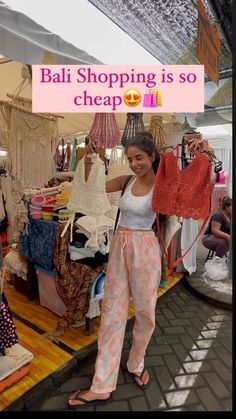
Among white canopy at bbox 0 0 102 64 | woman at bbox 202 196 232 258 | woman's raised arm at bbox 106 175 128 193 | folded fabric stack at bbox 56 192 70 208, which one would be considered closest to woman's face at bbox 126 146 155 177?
woman's raised arm at bbox 106 175 128 193

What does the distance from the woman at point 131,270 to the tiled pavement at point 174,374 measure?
143 millimetres

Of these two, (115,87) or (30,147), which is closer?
(115,87)

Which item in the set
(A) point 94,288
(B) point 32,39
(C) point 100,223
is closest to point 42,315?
(A) point 94,288

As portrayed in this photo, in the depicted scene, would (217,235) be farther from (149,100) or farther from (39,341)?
(149,100)

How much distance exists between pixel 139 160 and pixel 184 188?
1.01 ft

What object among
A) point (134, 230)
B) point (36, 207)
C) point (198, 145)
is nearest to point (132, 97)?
point (198, 145)

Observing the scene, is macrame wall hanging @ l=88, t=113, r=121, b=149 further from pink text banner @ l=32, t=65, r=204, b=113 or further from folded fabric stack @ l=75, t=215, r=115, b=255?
pink text banner @ l=32, t=65, r=204, b=113

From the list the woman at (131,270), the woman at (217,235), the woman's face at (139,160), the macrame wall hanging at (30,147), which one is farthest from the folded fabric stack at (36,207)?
the woman at (217,235)

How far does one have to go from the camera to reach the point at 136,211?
1466 millimetres

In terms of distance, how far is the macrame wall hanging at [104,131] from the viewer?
191 centimetres

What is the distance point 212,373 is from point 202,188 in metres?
1.33

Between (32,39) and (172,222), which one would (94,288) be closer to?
(172,222)

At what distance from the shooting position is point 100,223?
6.38 feet

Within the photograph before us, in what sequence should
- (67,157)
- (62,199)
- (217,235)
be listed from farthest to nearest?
(217,235) < (67,157) < (62,199)
